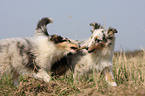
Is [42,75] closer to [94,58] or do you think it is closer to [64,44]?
[64,44]

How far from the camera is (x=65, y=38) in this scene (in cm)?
479

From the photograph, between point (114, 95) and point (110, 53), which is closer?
point (114, 95)

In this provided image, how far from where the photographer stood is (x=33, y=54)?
14.9 ft

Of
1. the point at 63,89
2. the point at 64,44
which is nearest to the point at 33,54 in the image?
the point at 64,44

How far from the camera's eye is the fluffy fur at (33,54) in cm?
432

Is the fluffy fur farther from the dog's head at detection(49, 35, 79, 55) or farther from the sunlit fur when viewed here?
the sunlit fur

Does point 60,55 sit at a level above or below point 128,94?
Result: above

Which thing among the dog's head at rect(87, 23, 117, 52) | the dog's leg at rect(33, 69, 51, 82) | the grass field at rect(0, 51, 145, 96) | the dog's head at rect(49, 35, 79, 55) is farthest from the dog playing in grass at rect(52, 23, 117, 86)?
the dog's leg at rect(33, 69, 51, 82)

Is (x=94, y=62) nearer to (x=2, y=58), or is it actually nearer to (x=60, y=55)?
(x=60, y=55)

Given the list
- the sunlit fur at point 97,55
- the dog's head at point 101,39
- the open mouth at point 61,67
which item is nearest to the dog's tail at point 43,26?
the open mouth at point 61,67

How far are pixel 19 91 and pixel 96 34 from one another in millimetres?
2386

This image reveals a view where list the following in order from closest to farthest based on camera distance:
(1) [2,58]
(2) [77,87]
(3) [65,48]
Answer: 1. (2) [77,87]
2. (1) [2,58]
3. (3) [65,48]

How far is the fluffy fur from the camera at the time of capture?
432 cm

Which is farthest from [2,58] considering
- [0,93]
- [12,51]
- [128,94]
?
[128,94]
